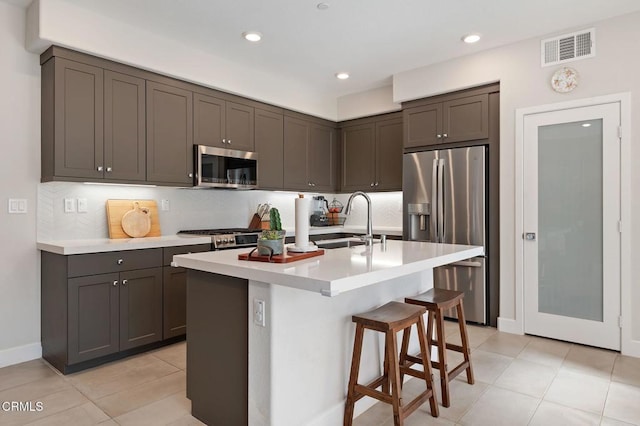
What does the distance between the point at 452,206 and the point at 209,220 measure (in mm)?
2677

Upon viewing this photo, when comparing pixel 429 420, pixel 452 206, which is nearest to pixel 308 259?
pixel 429 420

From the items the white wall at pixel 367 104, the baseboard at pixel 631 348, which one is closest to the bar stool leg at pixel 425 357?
the baseboard at pixel 631 348

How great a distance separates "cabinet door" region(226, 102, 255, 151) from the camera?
430cm

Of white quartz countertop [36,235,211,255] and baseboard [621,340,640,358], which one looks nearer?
white quartz countertop [36,235,211,255]

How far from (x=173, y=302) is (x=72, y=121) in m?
1.69

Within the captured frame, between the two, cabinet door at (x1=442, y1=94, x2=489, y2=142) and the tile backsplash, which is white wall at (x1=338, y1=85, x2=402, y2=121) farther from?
the tile backsplash

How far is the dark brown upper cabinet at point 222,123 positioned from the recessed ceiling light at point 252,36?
0.76 m

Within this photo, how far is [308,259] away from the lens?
2086mm

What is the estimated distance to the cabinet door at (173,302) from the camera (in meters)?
3.42

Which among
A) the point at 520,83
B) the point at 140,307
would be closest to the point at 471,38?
the point at 520,83

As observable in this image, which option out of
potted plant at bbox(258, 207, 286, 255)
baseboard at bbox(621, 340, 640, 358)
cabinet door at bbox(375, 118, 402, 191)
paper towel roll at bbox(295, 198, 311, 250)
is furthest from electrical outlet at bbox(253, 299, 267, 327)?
cabinet door at bbox(375, 118, 402, 191)

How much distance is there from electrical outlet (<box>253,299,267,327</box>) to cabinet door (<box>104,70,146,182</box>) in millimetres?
2223

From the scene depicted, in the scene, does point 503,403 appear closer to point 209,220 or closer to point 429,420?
point 429,420

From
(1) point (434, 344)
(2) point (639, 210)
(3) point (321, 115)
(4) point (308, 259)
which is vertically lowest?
(1) point (434, 344)
